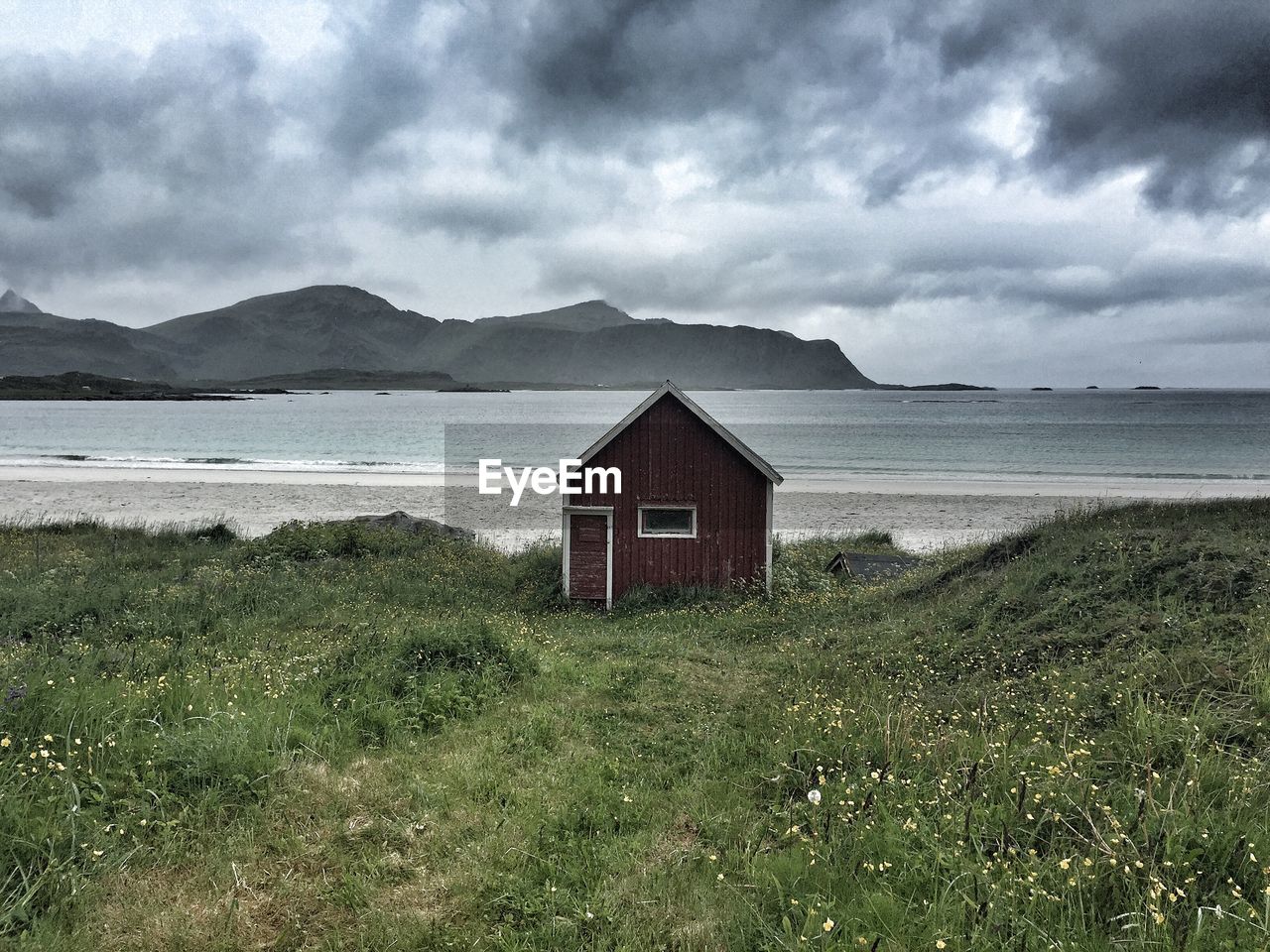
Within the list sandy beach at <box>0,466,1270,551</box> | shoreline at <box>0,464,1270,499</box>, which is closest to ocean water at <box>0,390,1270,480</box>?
shoreline at <box>0,464,1270,499</box>

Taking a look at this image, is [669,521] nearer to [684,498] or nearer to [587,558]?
[684,498]

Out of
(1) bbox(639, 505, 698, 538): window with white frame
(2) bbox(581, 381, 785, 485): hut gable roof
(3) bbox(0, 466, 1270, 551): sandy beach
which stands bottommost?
(3) bbox(0, 466, 1270, 551): sandy beach

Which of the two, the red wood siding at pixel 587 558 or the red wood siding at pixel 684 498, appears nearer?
the red wood siding at pixel 587 558

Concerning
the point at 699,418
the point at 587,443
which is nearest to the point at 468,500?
the point at 699,418

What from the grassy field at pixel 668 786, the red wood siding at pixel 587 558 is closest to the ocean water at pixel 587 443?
the red wood siding at pixel 587 558

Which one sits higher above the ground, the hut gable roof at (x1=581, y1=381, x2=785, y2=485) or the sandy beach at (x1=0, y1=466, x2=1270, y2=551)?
the hut gable roof at (x1=581, y1=381, x2=785, y2=485)

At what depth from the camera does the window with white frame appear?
61.6 feet

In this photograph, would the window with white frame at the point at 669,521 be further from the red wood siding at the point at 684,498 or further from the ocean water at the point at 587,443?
the ocean water at the point at 587,443

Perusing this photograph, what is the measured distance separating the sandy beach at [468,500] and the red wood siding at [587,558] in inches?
430

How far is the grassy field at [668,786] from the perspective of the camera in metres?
4.23

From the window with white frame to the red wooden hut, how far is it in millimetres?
28

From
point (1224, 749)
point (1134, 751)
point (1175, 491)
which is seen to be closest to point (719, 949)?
point (1134, 751)

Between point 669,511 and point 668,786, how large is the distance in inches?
503

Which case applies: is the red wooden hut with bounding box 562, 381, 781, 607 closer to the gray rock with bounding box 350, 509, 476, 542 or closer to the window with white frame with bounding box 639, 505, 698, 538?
the window with white frame with bounding box 639, 505, 698, 538
